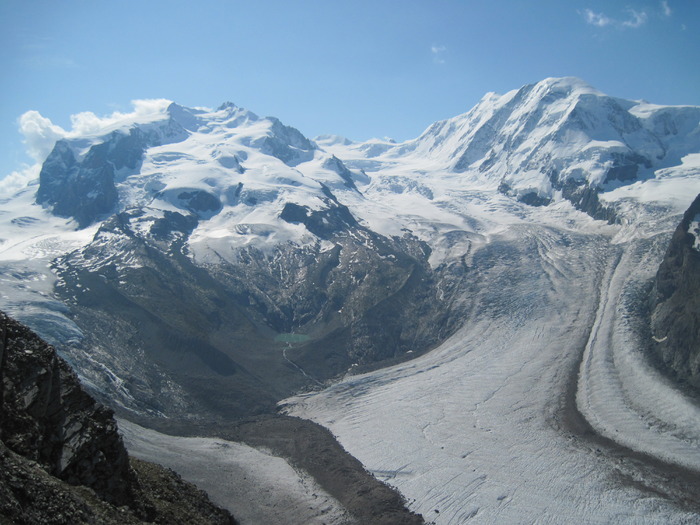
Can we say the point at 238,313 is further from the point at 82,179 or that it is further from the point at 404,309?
the point at 82,179

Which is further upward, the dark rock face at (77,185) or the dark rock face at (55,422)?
the dark rock face at (77,185)

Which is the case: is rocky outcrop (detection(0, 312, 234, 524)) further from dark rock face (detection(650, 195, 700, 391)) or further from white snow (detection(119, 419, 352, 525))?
dark rock face (detection(650, 195, 700, 391))

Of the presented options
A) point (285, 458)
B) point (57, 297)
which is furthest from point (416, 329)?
point (57, 297)

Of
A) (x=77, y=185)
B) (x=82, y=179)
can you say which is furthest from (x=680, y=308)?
(x=82, y=179)

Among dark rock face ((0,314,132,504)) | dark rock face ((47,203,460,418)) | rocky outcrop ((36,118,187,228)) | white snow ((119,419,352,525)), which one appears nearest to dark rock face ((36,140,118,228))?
rocky outcrop ((36,118,187,228))

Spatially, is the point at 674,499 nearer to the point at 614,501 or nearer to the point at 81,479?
the point at 614,501

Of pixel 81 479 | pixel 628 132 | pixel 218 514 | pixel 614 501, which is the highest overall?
pixel 628 132

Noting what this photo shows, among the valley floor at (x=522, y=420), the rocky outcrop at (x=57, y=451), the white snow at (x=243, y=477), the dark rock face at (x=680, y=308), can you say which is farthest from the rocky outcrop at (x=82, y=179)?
the dark rock face at (x=680, y=308)

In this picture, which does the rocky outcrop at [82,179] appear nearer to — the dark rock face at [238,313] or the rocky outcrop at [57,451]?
the dark rock face at [238,313]
